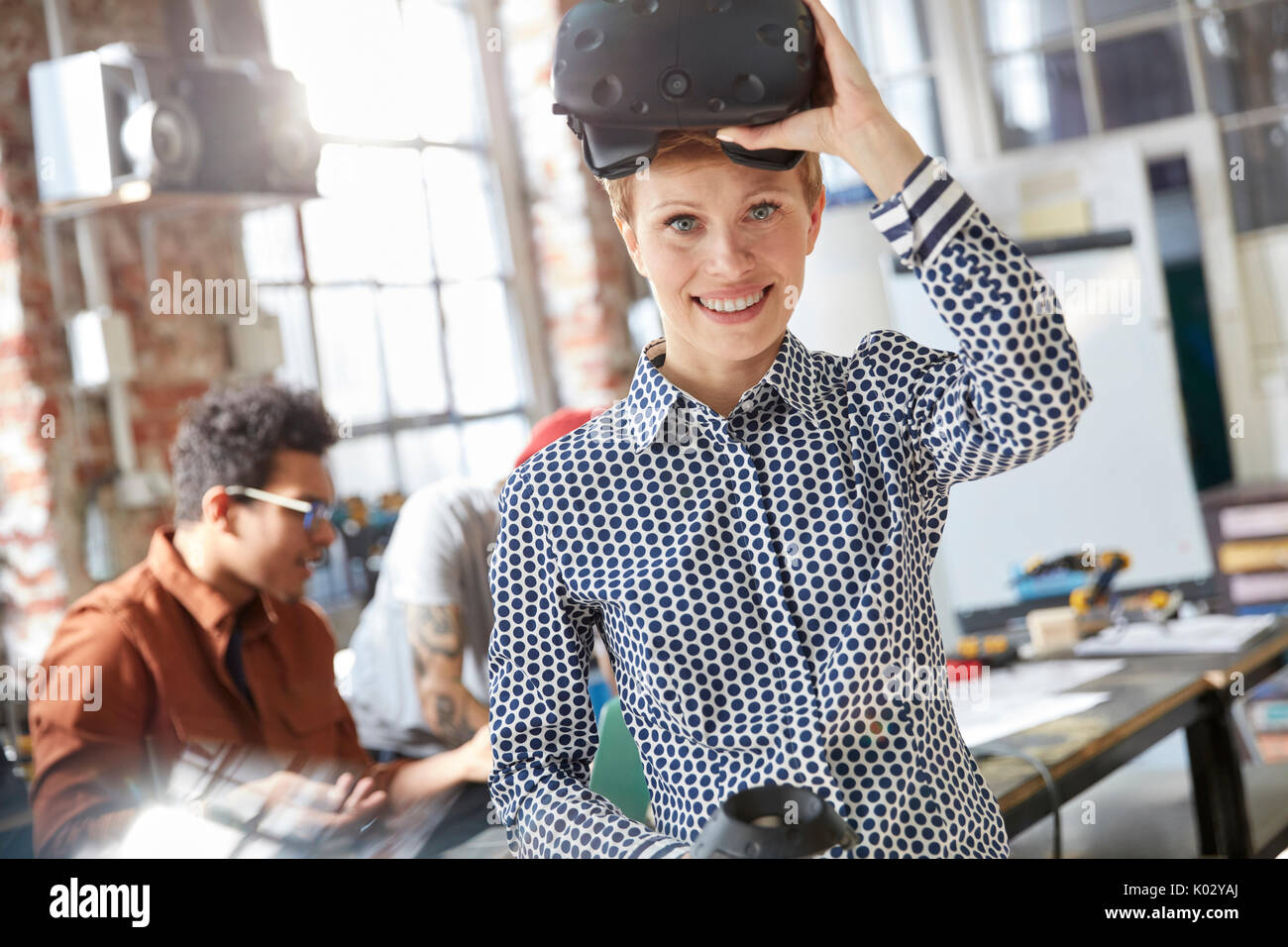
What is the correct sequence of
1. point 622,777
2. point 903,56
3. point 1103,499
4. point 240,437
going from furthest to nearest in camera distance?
point 903,56 → point 1103,499 → point 240,437 → point 622,777

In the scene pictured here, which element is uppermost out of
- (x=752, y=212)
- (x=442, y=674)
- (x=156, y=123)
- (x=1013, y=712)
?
(x=156, y=123)

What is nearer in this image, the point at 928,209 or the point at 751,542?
the point at 928,209

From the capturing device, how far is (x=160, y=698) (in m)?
1.74

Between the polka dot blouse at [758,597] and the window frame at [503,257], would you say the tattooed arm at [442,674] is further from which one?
the window frame at [503,257]

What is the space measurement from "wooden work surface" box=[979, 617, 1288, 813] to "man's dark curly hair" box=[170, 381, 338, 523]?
116 cm

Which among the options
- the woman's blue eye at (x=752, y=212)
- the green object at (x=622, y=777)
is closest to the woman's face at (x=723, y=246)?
the woman's blue eye at (x=752, y=212)

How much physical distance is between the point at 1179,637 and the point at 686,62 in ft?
5.79

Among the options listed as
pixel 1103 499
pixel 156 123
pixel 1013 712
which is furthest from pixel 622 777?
Result: pixel 1103 499

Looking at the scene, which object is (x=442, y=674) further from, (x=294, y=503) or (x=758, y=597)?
(x=758, y=597)

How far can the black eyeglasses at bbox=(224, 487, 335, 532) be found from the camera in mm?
1979

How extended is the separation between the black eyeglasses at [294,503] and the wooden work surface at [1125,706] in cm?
107

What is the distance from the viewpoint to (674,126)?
818 millimetres

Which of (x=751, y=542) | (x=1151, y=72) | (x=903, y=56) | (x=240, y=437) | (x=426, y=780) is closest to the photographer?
(x=751, y=542)
